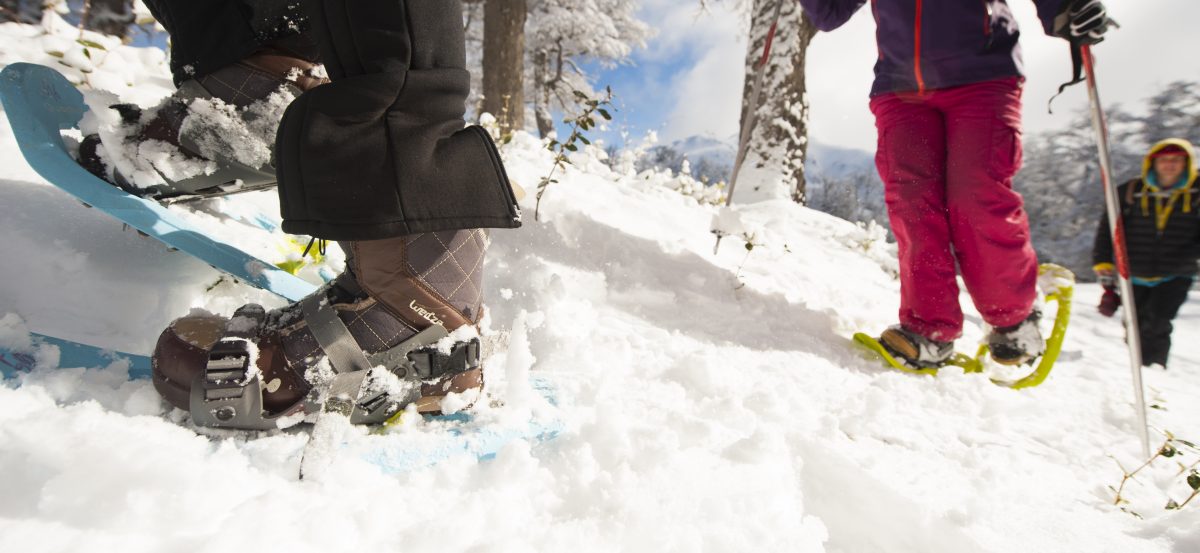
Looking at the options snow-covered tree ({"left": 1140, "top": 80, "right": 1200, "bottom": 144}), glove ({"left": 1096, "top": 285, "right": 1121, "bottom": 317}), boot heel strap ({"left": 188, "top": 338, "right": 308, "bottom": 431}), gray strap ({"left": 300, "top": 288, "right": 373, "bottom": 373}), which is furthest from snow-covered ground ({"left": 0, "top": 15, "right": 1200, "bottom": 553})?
snow-covered tree ({"left": 1140, "top": 80, "right": 1200, "bottom": 144})

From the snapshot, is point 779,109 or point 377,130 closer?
point 377,130

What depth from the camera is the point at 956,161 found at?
184 cm

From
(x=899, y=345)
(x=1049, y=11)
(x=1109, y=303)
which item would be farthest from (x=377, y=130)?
(x=1109, y=303)

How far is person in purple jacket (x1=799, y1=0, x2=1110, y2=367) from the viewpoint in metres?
1.77

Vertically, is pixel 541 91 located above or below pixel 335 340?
below

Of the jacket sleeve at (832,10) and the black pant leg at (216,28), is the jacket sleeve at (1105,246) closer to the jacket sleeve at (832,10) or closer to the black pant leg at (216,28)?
the jacket sleeve at (832,10)

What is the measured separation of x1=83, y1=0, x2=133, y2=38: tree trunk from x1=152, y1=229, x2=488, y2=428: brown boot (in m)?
2.64

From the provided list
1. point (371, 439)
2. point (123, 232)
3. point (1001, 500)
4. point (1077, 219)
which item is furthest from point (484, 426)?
point (1077, 219)

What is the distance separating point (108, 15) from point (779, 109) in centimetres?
511

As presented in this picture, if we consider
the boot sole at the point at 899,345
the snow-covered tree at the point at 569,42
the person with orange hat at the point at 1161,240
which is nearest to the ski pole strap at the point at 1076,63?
the boot sole at the point at 899,345

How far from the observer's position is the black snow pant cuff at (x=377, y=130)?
76 centimetres

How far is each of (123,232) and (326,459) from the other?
0.99 metres

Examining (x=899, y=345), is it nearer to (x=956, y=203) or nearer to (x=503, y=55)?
(x=956, y=203)

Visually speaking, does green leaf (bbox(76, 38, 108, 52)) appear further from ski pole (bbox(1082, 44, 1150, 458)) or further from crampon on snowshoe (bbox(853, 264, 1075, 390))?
ski pole (bbox(1082, 44, 1150, 458))
